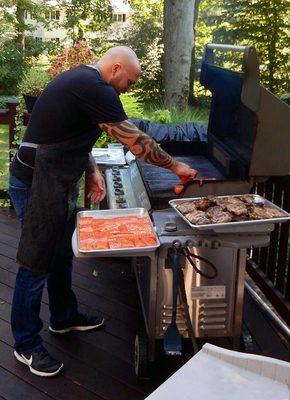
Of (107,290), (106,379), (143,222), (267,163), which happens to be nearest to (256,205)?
(267,163)

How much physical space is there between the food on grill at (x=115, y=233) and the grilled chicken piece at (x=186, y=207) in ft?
0.54

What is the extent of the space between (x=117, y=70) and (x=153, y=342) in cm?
138

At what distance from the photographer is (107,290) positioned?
11.7 feet

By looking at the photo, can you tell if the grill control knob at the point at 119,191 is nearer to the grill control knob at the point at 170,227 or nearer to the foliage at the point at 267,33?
the grill control knob at the point at 170,227

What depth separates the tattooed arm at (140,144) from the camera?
2322 mm

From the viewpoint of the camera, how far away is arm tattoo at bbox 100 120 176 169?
232 centimetres

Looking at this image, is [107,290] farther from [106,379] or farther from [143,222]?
[143,222]

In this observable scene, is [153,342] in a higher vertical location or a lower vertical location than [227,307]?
lower

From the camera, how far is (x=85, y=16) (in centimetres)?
1597

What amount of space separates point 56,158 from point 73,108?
26 centimetres

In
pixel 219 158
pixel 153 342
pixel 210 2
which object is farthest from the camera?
pixel 210 2

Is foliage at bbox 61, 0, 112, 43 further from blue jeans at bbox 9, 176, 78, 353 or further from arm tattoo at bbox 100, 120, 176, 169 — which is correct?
arm tattoo at bbox 100, 120, 176, 169

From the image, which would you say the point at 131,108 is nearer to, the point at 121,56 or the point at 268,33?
the point at 268,33

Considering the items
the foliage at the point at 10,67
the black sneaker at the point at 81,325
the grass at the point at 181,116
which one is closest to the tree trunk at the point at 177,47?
the grass at the point at 181,116
